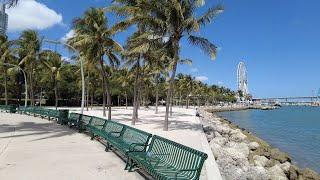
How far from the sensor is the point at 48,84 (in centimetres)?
7412

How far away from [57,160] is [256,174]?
6.24 m

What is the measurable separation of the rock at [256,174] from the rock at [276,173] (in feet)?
0.83

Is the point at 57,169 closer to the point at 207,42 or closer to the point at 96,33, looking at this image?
the point at 207,42

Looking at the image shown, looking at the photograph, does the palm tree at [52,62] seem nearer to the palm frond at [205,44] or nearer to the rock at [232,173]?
the palm frond at [205,44]

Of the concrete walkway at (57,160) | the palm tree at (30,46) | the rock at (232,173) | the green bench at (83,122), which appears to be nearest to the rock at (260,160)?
the rock at (232,173)

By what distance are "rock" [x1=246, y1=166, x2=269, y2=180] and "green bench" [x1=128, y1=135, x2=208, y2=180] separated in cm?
401

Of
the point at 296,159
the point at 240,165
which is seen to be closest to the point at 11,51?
the point at 296,159

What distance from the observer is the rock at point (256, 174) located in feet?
41.7

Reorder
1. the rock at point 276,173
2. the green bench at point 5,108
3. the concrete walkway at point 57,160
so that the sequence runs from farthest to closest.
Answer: the green bench at point 5,108, the rock at point 276,173, the concrete walkway at point 57,160

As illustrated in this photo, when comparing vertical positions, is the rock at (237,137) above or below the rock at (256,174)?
above

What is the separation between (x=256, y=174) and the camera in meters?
13.2

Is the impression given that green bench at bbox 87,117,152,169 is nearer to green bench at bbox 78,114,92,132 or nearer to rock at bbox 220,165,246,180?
green bench at bbox 78,114,92,132

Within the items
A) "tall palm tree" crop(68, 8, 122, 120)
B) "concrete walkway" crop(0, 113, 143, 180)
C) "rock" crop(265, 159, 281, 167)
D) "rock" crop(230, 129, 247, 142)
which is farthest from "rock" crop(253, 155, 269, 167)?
"tall palm tree" crop(68, 8, 122, 120)

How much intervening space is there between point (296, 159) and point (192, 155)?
54.7 ft
